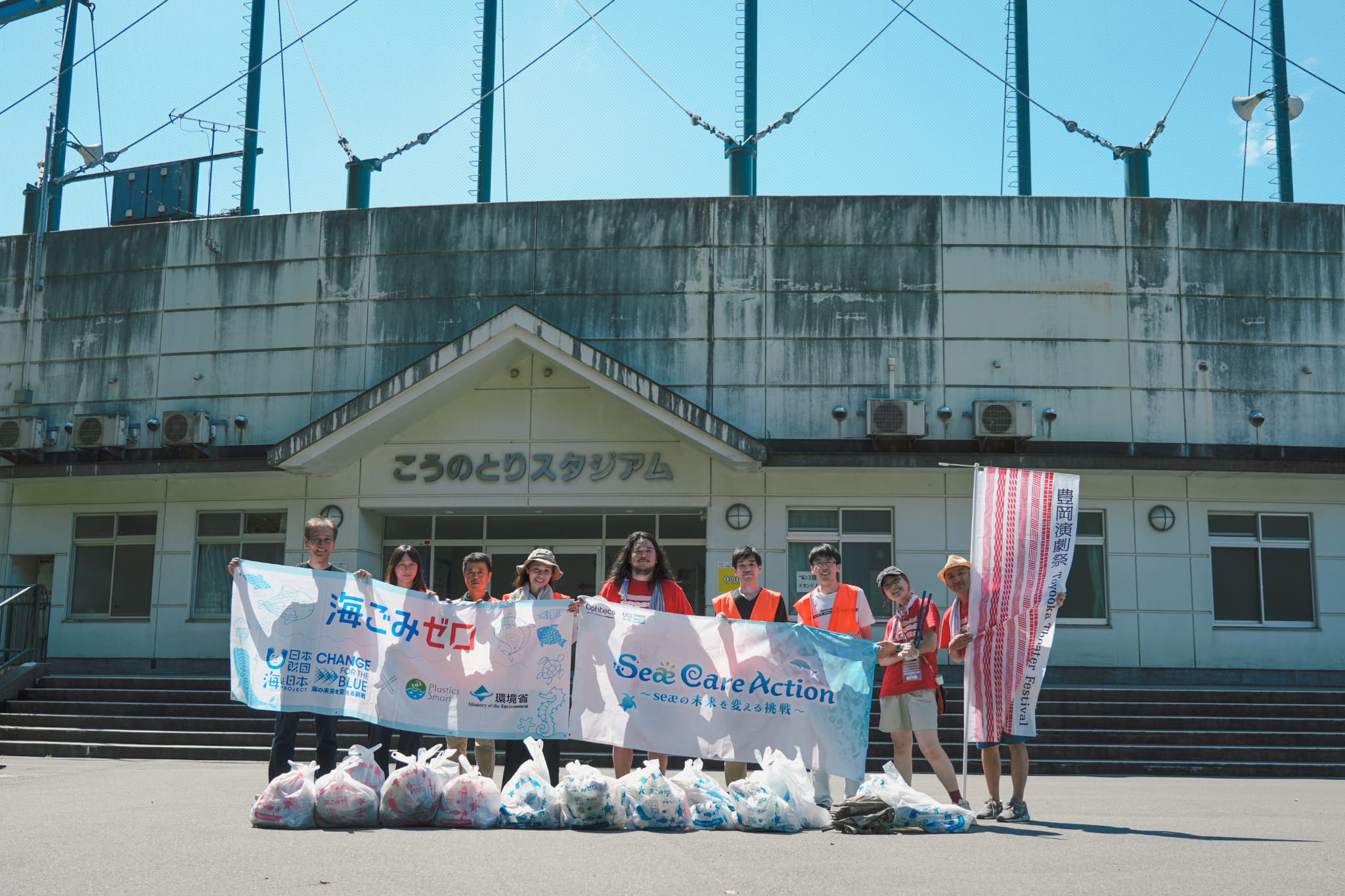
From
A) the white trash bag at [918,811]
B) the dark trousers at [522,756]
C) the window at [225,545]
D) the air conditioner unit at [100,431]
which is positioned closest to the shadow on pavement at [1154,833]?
the white trash bag at [918,811]

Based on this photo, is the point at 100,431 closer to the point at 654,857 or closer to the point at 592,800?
the point at 592,800

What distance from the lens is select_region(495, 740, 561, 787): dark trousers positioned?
7.52 m

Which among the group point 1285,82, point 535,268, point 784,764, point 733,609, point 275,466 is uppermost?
point 1285,82

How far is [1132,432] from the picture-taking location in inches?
669

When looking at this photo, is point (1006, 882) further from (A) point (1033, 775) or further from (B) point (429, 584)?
(B) point (429, 584)

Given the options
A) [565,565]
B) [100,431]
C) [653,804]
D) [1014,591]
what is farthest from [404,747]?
[100,431]

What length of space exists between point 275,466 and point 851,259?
8.91 meters

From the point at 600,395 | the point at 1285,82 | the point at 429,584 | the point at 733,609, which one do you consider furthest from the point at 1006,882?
the point at 1285,82

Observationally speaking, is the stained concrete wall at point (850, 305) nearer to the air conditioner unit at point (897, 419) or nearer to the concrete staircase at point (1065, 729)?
the air conditioner unit at point (897, 419)

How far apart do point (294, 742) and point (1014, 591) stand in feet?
15.6

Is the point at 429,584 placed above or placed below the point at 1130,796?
above

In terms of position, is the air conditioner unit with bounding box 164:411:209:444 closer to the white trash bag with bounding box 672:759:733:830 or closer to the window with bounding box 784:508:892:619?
the window with bounding box 784:508:892:619

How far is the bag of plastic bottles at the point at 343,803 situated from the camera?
6434 millimetres

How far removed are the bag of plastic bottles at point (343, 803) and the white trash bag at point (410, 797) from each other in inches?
2.9
